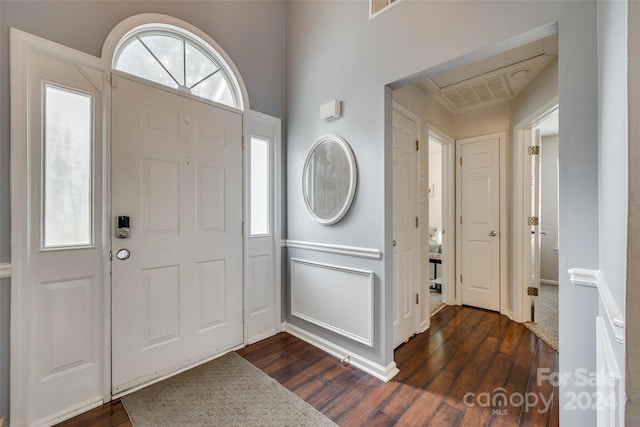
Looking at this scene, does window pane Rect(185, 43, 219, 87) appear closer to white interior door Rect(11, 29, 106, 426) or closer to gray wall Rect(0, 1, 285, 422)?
gray wall Rect(0, 1, 285, 422)

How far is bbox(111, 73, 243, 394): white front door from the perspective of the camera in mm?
1774

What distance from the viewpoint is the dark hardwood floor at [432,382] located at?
5.22 ft

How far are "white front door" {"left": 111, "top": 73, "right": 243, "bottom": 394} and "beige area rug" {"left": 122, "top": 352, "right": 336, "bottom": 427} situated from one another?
179 mm

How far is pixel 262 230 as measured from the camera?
2613 mm

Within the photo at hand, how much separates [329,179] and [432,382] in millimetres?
1697

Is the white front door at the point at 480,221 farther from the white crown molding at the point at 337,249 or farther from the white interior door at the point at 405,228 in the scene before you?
the white crown molding at the point at 337,249

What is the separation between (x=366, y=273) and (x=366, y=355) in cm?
63

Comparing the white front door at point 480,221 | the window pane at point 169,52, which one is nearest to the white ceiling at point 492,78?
the white front door at point 480,221

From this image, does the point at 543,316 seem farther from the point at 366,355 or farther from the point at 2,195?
the point at 2,195

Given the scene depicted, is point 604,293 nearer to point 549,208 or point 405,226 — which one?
point 405,226

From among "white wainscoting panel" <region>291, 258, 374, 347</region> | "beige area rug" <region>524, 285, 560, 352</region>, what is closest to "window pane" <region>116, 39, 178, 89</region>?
"white wainscoting panel" <region>291, 258, 374, 347</region>

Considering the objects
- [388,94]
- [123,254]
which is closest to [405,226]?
[388,94]

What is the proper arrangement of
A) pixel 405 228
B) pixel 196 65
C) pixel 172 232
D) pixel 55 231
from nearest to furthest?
pixel 55 231
pixel 172 232
pixel 196 65
pixel 405 228

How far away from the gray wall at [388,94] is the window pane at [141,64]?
3.70 feet
